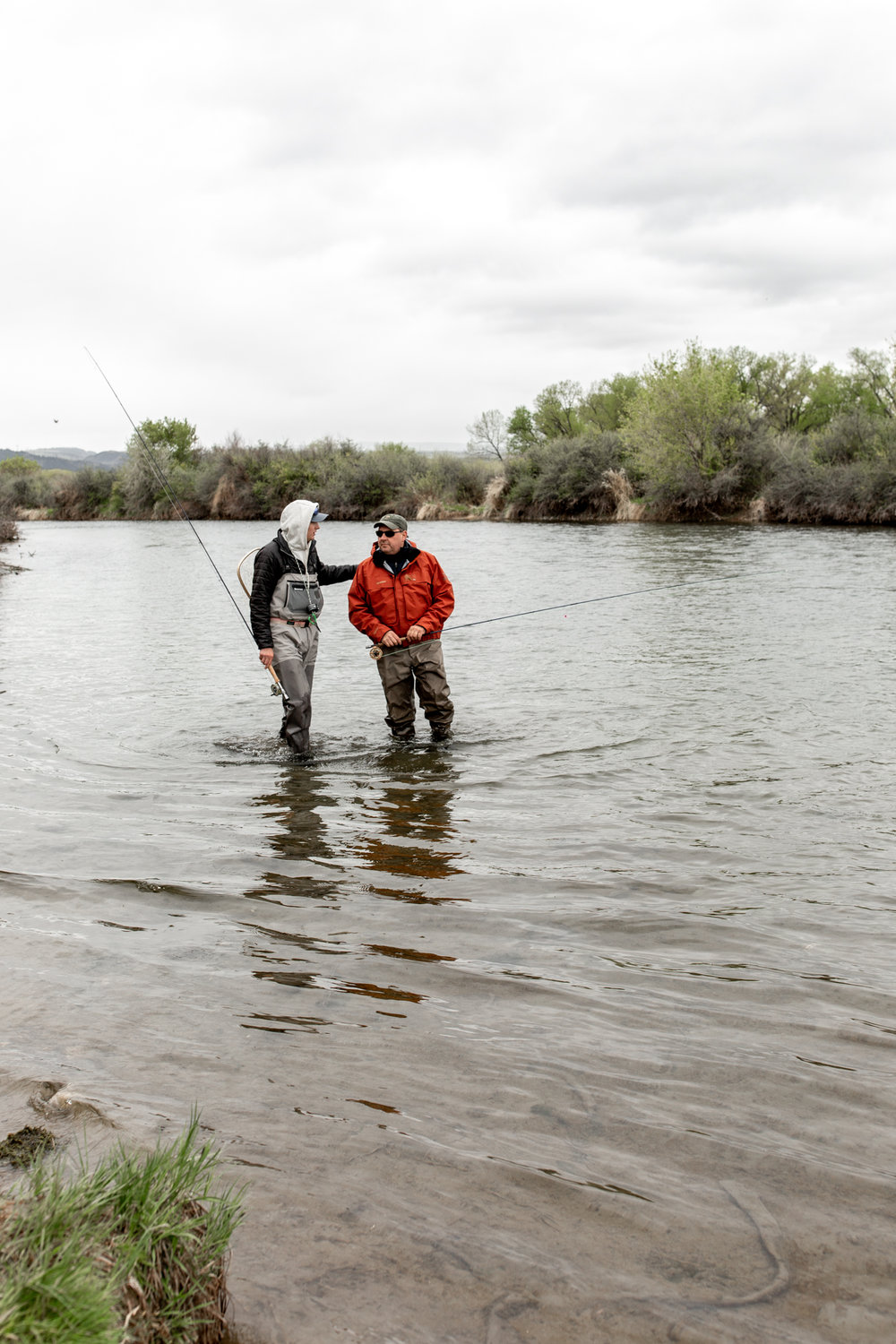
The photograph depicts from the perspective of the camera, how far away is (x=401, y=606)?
29.4ft

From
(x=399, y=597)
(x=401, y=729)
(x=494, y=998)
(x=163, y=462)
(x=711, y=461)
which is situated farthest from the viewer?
(x=163, y=462)

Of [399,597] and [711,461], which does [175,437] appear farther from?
[399,597]

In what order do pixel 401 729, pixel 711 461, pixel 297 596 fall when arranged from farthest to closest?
pixel 711 461
pixel 401 729
pixel 297 596

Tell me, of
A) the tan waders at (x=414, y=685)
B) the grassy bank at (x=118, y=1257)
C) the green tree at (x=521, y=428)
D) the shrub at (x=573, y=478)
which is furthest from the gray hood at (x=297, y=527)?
the green tree at (x=521, y=428)

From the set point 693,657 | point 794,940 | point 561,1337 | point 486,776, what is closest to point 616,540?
point 693,657

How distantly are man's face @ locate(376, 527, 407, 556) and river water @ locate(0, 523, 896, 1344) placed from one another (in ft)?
6.16

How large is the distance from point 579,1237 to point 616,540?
1444 inches

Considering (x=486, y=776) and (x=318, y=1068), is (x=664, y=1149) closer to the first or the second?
(x=318, y=1068)

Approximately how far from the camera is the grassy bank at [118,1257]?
1.84 meters

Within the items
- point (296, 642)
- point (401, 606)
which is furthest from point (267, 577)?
point (401, 606)

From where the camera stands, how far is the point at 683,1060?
3.73 meters

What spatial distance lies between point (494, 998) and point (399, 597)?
513 centimetres

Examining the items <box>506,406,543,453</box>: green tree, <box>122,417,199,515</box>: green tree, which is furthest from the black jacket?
<box>506,406,543,453</box>: green tree

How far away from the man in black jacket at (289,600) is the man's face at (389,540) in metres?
0.42
